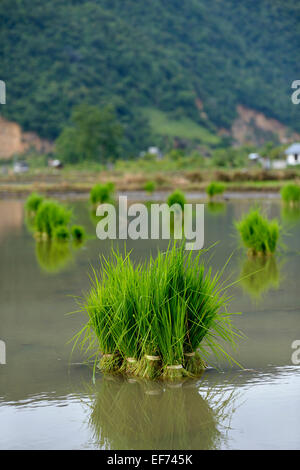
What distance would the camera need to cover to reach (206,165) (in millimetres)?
58750

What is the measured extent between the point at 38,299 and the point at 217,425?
13.8 ft

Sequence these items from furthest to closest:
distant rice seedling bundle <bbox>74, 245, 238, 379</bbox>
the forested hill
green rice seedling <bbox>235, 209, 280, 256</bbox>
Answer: the forested hill, green rice seedling <bbox>235, 209, 280, 256</bbox>, distant rice seedling bundle <bbox>74, 245, 238, 379</bbox>

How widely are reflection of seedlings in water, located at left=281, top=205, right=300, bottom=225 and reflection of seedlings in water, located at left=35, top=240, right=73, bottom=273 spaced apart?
6.09 m

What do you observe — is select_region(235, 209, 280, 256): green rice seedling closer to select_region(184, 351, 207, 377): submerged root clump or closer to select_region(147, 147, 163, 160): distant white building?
select_region(184, 351, 207, 377): submerged root clump

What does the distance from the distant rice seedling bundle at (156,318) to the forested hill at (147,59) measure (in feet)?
264

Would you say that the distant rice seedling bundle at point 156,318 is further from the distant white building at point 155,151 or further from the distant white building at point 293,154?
the distant white building at point 155,151

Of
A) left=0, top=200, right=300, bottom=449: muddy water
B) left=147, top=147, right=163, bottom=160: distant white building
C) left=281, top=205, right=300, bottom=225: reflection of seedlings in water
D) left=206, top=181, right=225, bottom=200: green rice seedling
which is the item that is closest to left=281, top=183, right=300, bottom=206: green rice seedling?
left=281, top=205, right=300, bottom=225: reflection of seedlings in water

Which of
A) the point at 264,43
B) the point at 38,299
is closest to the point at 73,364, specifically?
the point at 38,299

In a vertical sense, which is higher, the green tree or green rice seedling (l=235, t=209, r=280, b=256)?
the green tree

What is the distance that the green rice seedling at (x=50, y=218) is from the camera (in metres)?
14.1

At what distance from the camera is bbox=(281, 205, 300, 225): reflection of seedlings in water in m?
17.8

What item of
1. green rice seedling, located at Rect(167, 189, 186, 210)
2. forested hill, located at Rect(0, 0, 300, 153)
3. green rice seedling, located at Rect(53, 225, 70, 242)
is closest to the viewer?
green rice seedling, located at Rect(53, 225, 70, 242)

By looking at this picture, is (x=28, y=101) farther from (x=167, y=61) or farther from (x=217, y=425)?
(x=217, y=425)

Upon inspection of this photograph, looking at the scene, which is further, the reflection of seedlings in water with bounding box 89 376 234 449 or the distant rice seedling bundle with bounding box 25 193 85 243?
the distant rice seedling bundle with bounding box 25 193 85 243
